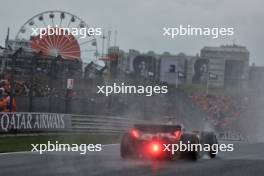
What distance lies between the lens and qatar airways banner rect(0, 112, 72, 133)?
24.1m

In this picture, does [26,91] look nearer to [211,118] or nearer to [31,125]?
[31,125]

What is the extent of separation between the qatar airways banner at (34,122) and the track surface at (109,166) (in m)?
6.88

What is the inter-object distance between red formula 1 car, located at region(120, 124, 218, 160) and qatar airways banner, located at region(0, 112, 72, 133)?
7.81 metres

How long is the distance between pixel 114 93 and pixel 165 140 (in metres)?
14.8

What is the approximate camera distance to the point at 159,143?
16812mm

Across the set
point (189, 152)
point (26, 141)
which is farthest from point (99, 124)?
point (189, 152)

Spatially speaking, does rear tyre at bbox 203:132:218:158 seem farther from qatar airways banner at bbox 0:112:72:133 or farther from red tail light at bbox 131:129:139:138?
qatar airways banner at bbox 0:112:72:133

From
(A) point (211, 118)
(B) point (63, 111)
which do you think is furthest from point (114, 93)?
(A) point (211, 118)

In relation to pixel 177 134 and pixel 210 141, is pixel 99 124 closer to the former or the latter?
pixel 210 141

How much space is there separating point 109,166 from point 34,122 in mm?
12635

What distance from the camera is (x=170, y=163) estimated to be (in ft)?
51.0
